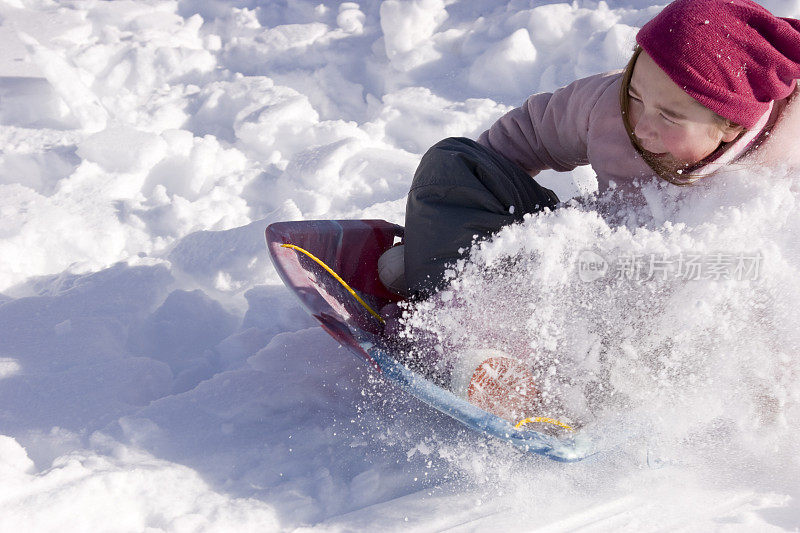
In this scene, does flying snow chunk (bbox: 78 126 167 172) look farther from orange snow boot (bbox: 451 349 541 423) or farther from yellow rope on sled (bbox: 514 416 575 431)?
yellow rope on sled (bbox: 514 416 575 431)

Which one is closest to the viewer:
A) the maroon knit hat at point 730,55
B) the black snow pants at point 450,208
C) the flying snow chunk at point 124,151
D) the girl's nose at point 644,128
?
the maroon knit hat at point 730,55

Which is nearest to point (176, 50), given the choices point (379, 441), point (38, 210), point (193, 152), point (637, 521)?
point (193, 152)

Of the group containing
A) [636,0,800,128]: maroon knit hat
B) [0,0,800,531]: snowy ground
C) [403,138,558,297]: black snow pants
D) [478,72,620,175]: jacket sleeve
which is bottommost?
[0,0,800,531]: snowy ground

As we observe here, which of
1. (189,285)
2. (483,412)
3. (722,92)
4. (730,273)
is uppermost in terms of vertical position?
(722,92)

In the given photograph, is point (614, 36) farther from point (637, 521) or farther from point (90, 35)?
point (90, 35)

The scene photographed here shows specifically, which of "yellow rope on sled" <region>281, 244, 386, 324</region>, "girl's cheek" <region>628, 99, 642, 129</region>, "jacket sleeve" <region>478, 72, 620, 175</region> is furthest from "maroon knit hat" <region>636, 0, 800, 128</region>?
"yellow rope on sled" <region>281, 244, 386, 324</region>

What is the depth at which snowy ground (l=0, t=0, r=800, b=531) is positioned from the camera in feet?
2.86

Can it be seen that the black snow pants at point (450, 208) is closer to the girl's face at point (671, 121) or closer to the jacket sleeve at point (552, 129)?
the jacket sleeve at point (552, 129)

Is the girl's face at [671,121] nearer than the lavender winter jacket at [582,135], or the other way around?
the girl's face at [671,121]

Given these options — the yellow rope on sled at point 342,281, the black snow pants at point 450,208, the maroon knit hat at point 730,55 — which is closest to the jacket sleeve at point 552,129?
the black snow pants at point 450,208

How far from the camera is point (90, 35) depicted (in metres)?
2.32

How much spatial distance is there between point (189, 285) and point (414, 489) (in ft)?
2.64

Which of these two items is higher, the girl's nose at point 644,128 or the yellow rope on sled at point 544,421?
the girl's nose at point 644,128

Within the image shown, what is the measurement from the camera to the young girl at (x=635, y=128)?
75 cm
